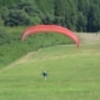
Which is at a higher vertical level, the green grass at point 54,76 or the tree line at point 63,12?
the green grass at point 54,76

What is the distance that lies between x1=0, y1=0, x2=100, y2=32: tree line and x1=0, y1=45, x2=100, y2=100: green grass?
53.0ft

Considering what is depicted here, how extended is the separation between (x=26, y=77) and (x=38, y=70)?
131 inches

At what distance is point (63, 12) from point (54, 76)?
42626mm

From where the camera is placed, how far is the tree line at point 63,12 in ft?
187

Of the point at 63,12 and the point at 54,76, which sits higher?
the point at 54,76

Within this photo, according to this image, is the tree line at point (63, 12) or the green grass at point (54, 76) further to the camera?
the tree line at point (63, 12)

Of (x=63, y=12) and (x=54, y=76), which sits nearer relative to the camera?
(x=54, y=76)

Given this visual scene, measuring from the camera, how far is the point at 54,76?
26594 millimetres

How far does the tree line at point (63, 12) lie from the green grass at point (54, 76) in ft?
53.0

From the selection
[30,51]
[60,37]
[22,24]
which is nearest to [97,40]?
[60,37]

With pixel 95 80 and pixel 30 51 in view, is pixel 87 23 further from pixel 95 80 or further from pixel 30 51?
pixel 95 80

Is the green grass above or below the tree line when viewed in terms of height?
above

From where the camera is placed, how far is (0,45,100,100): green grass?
2055cm

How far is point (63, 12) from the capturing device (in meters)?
68.8
